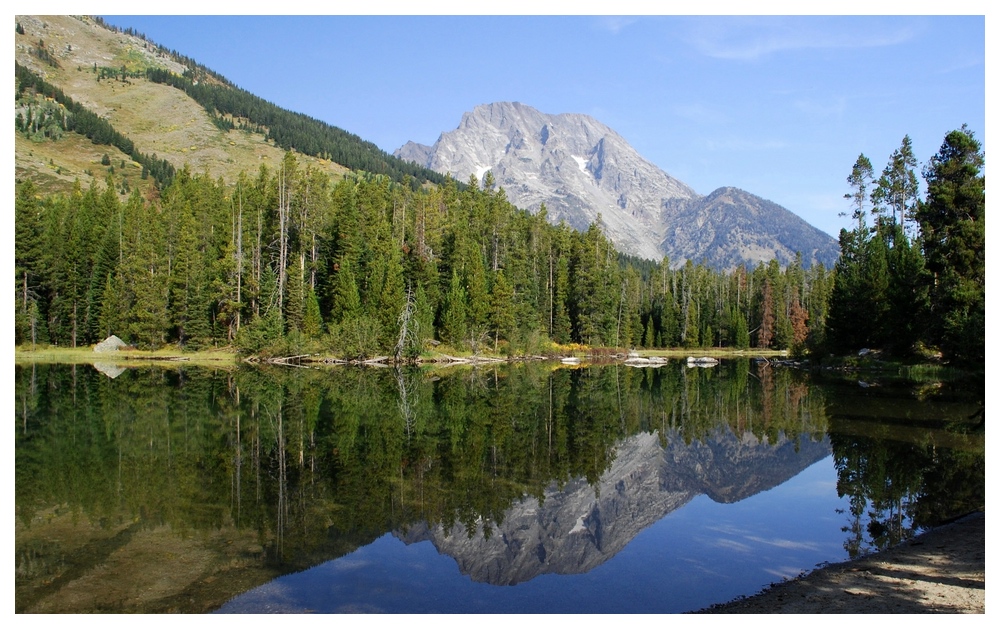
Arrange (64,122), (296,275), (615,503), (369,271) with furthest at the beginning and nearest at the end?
(64,122) < (369,271) < (296,275) < (615,503)

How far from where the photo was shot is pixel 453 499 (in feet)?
49.5

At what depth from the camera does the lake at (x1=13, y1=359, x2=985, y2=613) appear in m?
→ 10.5

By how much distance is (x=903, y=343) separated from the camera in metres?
48.9

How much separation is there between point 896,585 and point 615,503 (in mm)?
6638

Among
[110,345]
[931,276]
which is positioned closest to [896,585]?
[931,276]

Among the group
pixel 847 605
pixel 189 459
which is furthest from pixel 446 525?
pixel 189 459

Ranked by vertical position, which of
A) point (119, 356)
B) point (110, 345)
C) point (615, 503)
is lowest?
point (615, 503)

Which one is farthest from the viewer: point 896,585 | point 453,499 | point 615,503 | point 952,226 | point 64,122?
point 64,122

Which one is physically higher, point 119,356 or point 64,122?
point 64,122

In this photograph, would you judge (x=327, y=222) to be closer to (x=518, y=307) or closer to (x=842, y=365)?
(x=518, y=307)

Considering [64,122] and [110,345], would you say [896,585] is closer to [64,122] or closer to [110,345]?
[110,345]

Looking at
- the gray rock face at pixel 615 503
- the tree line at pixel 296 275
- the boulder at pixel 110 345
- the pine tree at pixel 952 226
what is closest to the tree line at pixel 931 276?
the pine tree at pixel 952 226

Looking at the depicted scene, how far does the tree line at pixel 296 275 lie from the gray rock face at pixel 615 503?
3992 centimetres

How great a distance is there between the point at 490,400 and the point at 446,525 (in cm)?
2006
